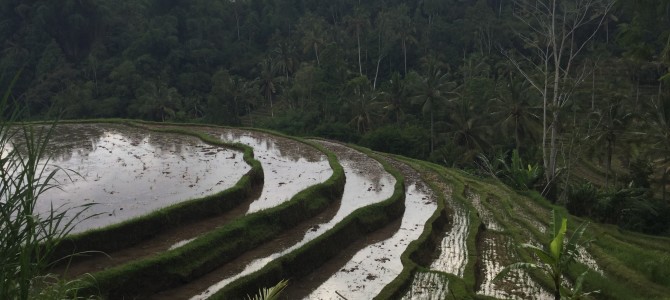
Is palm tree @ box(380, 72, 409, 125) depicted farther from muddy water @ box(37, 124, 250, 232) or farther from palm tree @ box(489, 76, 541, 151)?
muddy water @ box(37, 124, 250, 232)

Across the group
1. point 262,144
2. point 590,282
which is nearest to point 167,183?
point 262,144

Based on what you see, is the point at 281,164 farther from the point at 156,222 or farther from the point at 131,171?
the point at 156,222

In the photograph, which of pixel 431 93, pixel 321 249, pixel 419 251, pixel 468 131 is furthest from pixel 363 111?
pixel 321 249

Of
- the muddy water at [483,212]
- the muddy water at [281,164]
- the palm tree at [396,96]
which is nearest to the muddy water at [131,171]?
the muddy water at [281,164]

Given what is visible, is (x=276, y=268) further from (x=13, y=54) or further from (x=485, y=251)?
(x=13, y=54)

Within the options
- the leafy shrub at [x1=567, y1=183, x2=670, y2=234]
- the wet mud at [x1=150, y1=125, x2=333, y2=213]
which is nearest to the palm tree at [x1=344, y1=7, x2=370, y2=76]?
the wet mud at [x1=150, y1=125, x2=333, y2=213]

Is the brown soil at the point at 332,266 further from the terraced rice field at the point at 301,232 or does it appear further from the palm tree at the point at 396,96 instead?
the palm tree at the point at 396,96
